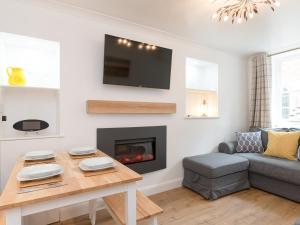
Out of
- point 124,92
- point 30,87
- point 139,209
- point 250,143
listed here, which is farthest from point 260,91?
point 30,87

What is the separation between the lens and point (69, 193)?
0.94m

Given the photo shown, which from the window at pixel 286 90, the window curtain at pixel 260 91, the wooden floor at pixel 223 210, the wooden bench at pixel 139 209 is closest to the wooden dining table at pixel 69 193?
the wooden bench at pixel 139 209

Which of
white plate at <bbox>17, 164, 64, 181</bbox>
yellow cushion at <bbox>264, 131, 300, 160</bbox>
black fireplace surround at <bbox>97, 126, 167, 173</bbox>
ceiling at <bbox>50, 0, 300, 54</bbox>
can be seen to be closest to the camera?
white plate at <bbox>17, 164, 64, 181</bbox>

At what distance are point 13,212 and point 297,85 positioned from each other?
14.1 ft

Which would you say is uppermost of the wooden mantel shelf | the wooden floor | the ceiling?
the ceiling

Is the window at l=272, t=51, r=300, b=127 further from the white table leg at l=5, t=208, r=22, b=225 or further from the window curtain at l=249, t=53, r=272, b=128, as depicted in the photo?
the white table leg at l=5, t=208, r=22, b=225

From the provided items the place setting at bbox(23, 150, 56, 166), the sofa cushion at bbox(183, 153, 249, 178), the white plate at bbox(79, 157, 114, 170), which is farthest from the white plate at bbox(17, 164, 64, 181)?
the sofa cushion at bbox(183, 153, 249, 178)

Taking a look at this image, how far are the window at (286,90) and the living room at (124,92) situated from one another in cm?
30

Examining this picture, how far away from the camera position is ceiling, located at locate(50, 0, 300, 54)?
2.05 metres

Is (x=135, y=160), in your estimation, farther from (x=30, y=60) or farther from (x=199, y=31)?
(x=199, y=31)

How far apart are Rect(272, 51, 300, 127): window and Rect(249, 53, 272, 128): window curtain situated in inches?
6.8

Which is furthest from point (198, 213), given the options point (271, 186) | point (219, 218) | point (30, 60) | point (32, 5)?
point (32, 5)

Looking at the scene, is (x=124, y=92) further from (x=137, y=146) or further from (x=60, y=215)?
(x=60, y=215)

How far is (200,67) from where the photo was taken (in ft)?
12.5
